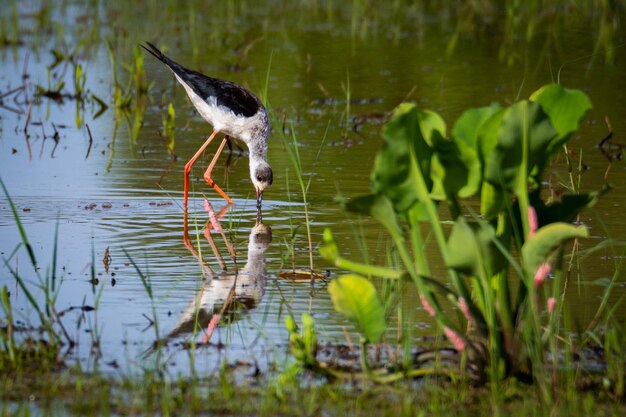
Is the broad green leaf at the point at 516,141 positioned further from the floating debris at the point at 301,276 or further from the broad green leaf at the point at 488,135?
the floating debris at the point at 301,276

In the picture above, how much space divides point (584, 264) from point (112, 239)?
2704 mm

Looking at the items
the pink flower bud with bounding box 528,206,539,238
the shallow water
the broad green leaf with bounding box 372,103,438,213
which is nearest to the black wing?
the shallow water

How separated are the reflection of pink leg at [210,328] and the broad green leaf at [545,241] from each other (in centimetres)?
140

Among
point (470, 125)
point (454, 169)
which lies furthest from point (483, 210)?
point (470, 125)

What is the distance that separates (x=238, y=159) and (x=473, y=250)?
641cm

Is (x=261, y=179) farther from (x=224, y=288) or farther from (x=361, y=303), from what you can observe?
(x=361, y=303)

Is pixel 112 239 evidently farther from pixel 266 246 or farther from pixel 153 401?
pixel 153 401

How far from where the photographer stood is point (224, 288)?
229 inches

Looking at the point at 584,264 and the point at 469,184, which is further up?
the point at 469,184

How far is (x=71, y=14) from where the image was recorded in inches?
751

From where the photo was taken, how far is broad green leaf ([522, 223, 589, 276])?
13.1 ft

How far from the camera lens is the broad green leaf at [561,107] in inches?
171

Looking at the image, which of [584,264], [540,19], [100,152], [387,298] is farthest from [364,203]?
[540,19]

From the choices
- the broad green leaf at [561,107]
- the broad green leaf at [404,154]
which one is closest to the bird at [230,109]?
the broad green leaf at [404,154]
